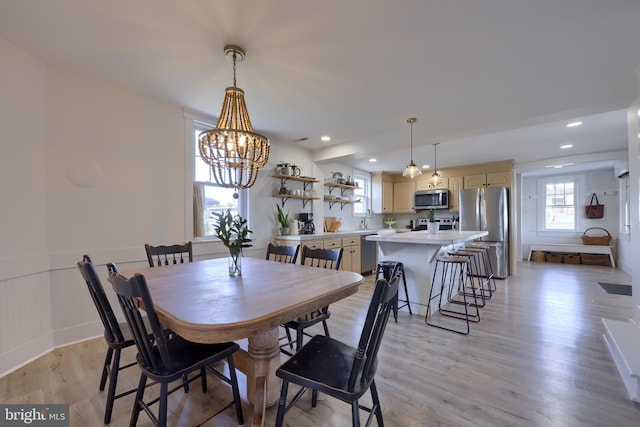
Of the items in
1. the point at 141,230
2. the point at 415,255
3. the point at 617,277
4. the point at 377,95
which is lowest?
the point at 617,277

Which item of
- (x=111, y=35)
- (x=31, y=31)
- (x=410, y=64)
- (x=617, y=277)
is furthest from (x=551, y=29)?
(x=617, y=277)

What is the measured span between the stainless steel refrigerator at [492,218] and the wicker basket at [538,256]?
8.65 ft

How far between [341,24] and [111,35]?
1603 millimetres

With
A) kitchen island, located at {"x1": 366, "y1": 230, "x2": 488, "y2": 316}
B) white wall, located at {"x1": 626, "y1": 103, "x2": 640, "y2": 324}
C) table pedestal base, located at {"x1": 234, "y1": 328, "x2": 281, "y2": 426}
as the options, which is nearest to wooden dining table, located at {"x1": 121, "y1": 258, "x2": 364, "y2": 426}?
table pedestal base, located at {"x1": 234, "y1": 328, "x2": 281, "y2": 426}

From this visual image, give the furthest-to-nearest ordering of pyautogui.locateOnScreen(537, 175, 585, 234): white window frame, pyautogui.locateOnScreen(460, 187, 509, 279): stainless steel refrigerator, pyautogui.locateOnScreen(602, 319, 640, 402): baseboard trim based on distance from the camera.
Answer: pyautogui.locateOnScreen(537, 175, 585, 234): white window frame
pyautogui.locateOnScreen(460, 187, 509, 279): stainless steel refrigerator
pyautogui.locateOnScreen(602, 319, 640, 402): baseboard trim

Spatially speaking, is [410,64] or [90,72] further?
[90,72]

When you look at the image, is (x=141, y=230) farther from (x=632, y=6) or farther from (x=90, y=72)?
(x=632, y=6)

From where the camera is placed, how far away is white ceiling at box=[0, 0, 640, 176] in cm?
164

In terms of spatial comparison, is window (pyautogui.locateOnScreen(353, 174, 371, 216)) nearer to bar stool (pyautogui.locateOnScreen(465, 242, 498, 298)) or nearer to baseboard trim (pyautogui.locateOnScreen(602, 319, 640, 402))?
bar stool (pyautogui.locateOnScreen(465, 242, 498, 298))

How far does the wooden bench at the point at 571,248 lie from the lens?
6076mm

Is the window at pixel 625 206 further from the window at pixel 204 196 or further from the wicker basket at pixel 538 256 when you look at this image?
the window at pixel 204 196

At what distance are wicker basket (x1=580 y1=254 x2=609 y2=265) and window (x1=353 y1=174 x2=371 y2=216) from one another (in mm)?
5189

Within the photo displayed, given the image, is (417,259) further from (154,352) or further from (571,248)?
(571,248)

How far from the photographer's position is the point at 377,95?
8.91ft
